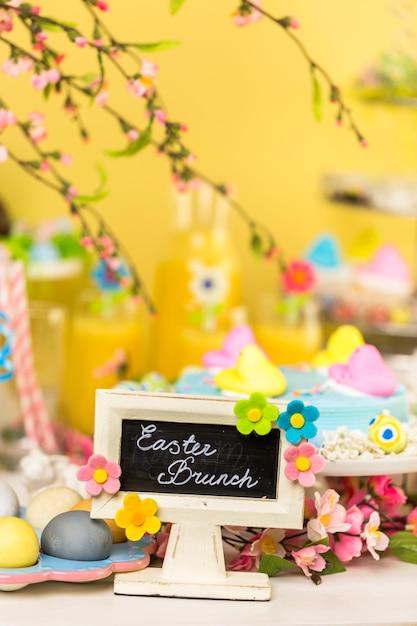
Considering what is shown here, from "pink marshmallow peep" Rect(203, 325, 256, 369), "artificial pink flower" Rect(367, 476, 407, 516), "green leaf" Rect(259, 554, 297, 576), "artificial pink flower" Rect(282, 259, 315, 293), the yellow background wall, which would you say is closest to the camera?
"green leaf" Rect(259, 554, 297, 576)

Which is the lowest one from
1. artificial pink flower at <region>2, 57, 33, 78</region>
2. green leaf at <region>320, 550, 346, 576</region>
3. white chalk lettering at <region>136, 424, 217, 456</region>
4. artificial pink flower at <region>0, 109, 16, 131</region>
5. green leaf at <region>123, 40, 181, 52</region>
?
green leaf at <region>320, 550, 346, 576</region>

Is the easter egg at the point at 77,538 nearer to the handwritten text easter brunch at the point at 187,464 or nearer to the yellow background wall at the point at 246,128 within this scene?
the handwritten text easter brunch at the point at 187,464

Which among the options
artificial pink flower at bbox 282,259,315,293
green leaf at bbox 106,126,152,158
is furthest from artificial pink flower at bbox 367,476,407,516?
artificial pink flower at bbox 282,259,315,293

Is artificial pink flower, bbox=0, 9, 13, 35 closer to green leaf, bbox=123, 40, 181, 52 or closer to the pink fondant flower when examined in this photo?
green leaf, bbox=123, 40, 181, 52

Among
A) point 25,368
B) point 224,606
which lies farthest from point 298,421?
point 25,368

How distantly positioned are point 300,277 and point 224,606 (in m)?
1.07

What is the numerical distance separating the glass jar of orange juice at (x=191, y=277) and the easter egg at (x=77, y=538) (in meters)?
1.03

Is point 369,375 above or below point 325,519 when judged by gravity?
above

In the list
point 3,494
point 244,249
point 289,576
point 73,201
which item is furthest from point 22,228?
point 289,576

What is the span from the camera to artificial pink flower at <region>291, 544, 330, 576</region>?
116cm

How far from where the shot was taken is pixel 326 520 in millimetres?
1171

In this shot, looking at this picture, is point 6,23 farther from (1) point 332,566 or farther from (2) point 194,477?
(1) point 332,566

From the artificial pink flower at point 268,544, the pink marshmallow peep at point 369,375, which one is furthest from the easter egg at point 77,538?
the pink marshmallow peep at point 369,375

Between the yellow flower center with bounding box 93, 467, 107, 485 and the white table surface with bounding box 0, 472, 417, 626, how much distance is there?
0.41 feet
